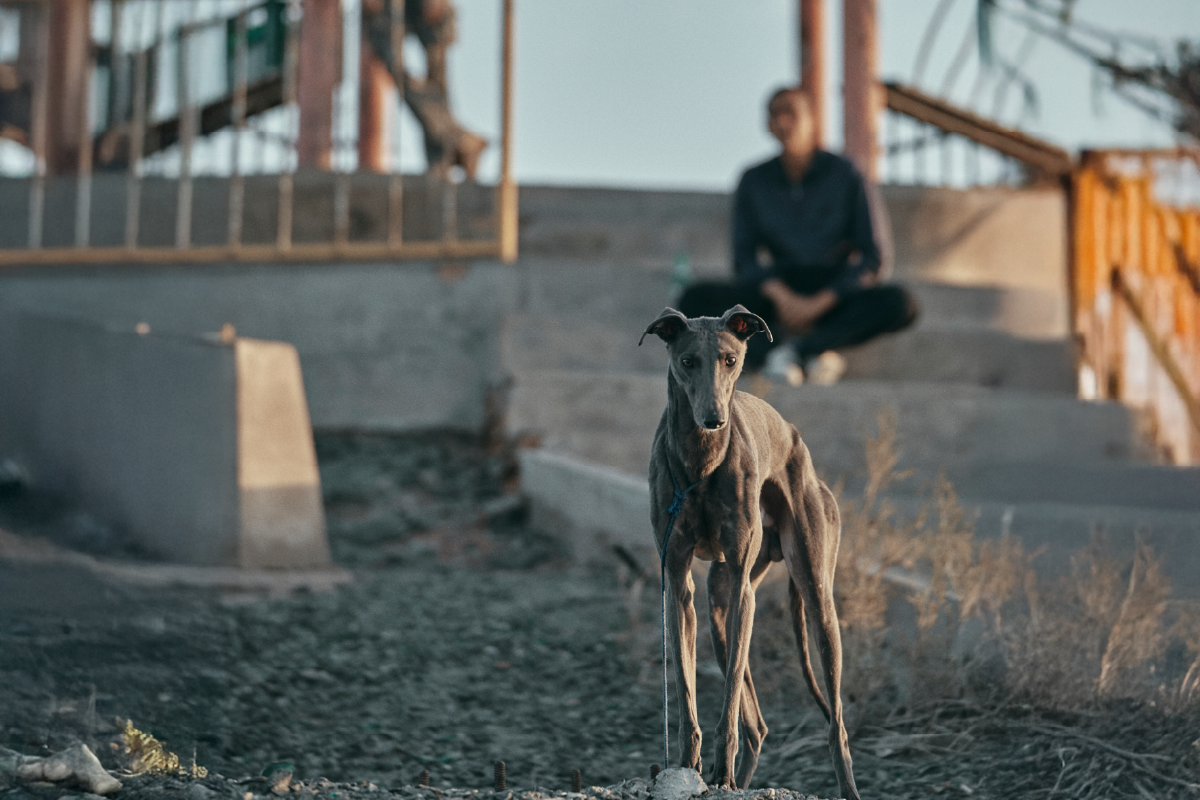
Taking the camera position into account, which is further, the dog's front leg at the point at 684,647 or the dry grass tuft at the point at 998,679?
the dry grass tuft at the point at 998,679

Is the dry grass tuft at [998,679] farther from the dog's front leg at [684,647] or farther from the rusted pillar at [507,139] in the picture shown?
the rusted pillar at [507,139]

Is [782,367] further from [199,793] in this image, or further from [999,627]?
[199,793]

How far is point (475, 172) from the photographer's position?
896cm

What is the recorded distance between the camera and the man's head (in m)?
5.43

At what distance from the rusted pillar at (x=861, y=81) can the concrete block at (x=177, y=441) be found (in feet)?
19.4

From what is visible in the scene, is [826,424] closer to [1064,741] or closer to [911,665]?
[911,665]

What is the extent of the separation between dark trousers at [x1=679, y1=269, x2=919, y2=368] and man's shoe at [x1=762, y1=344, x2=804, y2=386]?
0.16 feet

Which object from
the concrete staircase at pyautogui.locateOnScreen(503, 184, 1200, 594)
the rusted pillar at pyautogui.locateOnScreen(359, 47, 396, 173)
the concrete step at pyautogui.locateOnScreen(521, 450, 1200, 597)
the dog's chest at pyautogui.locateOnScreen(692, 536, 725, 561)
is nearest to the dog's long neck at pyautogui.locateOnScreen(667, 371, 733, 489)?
the dog's chest at pyautogui.locateOnScreen(692, 536, 725, 561)

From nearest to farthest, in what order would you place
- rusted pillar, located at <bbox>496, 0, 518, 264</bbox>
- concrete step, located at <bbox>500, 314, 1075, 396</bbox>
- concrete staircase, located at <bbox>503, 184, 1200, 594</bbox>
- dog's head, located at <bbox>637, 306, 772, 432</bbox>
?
dog's head, located at <bbox>637, 306, 772, 432</bbox>
concrete staircase, located at <bbox>503, 184, 1200, 594</bbox>
concrete step, located at <bbox>500, 314, 1075, 396</bbox>
rusted pillar, located at <bbox>496, 0, 518, 264</bbox>

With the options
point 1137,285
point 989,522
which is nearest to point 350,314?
point 989,522

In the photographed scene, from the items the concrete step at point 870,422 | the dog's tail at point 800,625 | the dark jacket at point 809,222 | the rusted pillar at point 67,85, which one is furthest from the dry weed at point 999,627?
the rusted pillar at point 67,85

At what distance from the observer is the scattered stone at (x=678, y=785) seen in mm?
1907

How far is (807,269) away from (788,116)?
102 cm

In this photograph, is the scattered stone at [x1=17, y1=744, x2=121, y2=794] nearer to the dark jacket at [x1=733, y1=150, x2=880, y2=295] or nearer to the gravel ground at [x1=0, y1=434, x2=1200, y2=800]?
the gravel ground at [x1=0, y1=434, x2=1200, y2=800]
